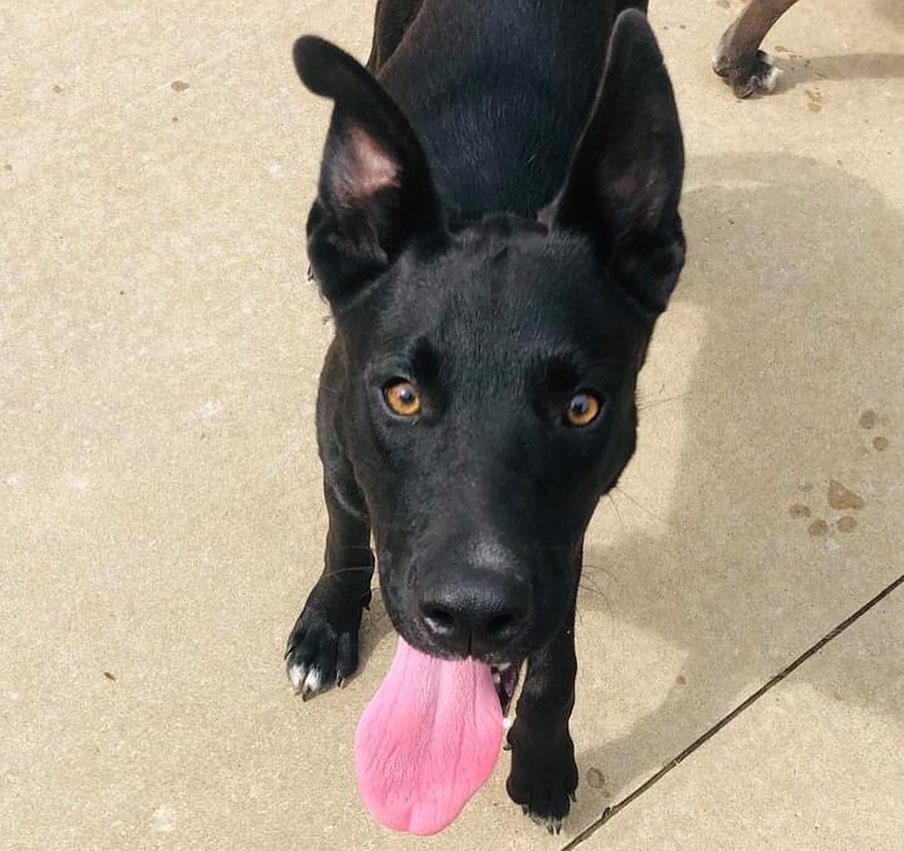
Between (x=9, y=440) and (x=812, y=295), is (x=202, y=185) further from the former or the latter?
(x=812, y=295)

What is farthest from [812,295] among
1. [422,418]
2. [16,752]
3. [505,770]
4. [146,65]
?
[16,752]

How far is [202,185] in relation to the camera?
4406 millimetres

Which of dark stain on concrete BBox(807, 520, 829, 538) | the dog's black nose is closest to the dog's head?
the dog's black nose

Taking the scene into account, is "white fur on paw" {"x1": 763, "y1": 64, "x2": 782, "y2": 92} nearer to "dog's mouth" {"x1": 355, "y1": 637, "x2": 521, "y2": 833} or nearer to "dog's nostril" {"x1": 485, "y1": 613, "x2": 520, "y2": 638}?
"dog's mouth" {"x1": 355, "y1": 637, "x2": 521, "y2": 833}

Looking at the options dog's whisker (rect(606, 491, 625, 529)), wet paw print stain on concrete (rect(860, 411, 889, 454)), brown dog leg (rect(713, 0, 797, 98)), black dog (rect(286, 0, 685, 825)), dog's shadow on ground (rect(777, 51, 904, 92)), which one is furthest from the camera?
dog's shadow on ground (rect(777, 51, 904, 92))

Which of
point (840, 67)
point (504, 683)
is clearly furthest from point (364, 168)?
point (840, 67)

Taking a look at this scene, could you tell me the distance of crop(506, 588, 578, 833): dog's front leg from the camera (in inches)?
116

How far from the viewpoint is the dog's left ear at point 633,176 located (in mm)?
2402

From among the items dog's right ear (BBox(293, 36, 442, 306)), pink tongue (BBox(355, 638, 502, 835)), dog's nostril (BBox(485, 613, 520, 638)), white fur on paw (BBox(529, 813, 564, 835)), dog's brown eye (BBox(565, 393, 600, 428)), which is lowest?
white fur on paw (BBox(529, 813, 564, 835))

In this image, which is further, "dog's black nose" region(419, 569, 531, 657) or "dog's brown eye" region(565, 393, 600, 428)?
"dog's brown eye" region(565, 393, 600, 428)

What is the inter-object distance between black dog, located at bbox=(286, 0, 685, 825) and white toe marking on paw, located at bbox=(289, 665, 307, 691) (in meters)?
0.37

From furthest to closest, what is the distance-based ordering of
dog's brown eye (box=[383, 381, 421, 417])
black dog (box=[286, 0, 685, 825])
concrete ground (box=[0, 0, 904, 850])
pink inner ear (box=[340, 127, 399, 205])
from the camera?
concrete ground (box=[0, 0, 904, 850]), pink inner ear (box=[340, 127, 399, 205]), dog's brown eye (box=[383, 381, 421, 417]), black dog (box=[286, 0, 685, 825])

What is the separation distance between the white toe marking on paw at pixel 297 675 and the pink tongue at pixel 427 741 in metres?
0.61

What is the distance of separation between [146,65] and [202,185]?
2.22ft
